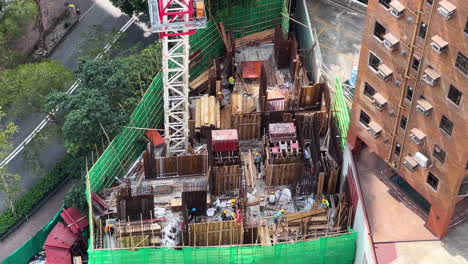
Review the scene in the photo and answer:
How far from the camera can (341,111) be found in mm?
61312

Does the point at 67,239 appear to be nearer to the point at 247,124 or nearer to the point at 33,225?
the point at 33,225

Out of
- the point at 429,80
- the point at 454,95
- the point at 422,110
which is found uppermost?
the point at 429,80

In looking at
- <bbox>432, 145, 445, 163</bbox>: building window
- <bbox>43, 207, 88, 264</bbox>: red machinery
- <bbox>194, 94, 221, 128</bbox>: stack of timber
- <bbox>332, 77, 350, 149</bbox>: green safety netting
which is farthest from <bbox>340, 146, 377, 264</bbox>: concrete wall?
<bbox>43, 207, 88, 264</bbox>: red machinery

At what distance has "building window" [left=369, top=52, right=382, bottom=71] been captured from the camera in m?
49.7

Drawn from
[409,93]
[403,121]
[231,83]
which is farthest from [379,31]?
[231,83]

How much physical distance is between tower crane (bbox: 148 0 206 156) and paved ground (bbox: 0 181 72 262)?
1004 cm

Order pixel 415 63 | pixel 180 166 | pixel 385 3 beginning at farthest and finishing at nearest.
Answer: pixel 180 166, pixel 385 3, pixel 415 63

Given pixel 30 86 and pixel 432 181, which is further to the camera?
pixel 30 86

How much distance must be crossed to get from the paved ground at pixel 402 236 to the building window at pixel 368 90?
258 inches

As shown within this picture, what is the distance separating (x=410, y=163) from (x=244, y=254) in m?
12.7

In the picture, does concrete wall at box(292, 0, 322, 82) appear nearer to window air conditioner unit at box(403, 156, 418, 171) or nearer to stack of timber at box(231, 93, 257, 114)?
stack of timber at box(231, 93, 257, 114)

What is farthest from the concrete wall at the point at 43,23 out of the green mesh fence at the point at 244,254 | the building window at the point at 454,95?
the building window at the point at 454,95

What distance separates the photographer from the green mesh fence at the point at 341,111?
60344mm

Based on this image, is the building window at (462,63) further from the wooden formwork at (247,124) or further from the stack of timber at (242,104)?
the stack of timber at (242,104)
